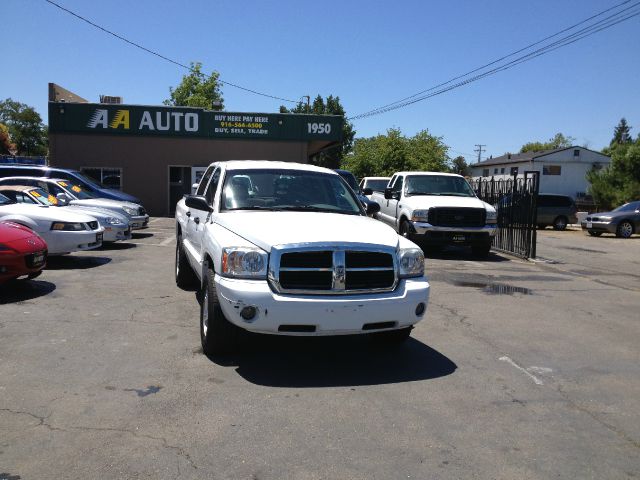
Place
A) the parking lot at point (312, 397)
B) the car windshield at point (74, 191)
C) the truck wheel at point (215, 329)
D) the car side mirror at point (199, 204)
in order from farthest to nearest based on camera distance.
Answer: the car windshield at point (74, 191)
the car side mirror at point (199, 204)
the truck wheel at point (215, 329)
the parking lot at point (312, 397)

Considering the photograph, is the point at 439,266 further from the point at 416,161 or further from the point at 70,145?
the point at 416,161

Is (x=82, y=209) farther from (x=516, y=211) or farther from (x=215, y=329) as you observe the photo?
(x=516, y=211)

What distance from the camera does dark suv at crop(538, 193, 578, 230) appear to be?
2858 cm

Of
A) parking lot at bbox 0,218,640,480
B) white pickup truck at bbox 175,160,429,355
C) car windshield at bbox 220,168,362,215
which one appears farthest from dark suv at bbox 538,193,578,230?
white pickup truck at bbox 175,160,429,355

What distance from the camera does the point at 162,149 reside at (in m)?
27.2

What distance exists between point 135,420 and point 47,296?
4.53 metres

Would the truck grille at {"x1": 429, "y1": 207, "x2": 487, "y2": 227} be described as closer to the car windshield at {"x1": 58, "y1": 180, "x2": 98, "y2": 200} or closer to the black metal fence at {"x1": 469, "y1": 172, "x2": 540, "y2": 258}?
the black metal fence at {"x1": 469, "y1": 172, "x2": 540, "y2": 258}

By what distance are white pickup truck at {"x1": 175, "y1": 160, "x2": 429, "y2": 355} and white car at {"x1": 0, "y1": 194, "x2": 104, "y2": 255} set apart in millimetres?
5443

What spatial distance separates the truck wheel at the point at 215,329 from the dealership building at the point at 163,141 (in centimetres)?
2200

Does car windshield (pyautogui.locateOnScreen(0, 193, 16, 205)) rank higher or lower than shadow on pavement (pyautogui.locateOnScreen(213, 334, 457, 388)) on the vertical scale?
higher

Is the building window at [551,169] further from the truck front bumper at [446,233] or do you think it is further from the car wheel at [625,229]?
the truck front bumper at [446,233]

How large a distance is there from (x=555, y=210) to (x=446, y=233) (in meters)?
17.8

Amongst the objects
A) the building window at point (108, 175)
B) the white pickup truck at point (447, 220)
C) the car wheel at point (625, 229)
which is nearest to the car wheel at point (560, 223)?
the car wheel at point (625, 229)

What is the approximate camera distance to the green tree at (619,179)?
32375 millimetres
